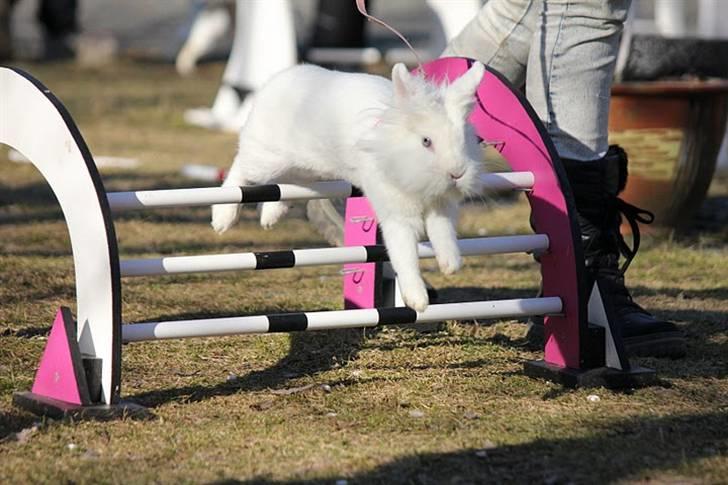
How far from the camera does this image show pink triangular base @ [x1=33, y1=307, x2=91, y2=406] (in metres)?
2.90

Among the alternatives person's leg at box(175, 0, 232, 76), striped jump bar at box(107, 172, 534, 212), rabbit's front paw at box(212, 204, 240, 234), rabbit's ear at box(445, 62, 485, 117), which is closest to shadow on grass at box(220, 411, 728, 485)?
striped jump bar at box(107, 172, 534, 212)

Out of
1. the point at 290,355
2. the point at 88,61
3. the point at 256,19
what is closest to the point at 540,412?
the point at 290,355

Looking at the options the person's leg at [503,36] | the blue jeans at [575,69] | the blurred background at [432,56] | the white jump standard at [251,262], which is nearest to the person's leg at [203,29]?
the blurred background at [432,56]

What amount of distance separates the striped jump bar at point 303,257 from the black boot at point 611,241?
0.35 metres

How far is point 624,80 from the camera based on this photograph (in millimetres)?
5938

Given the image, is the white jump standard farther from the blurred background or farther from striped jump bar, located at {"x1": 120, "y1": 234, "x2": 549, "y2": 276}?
the blurred background

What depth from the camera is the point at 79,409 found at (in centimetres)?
289

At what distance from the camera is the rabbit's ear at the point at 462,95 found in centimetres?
283

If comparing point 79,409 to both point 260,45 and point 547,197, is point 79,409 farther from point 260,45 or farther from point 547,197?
point 260,45

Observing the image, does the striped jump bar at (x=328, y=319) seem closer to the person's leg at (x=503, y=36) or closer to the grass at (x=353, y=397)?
the grass at (x=353, y=397)

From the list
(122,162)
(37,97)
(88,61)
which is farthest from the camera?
(88,61)

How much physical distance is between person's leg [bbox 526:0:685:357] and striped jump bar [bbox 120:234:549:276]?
36 cm

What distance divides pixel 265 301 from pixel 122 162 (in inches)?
136

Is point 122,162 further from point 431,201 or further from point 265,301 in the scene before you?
point 431,201
